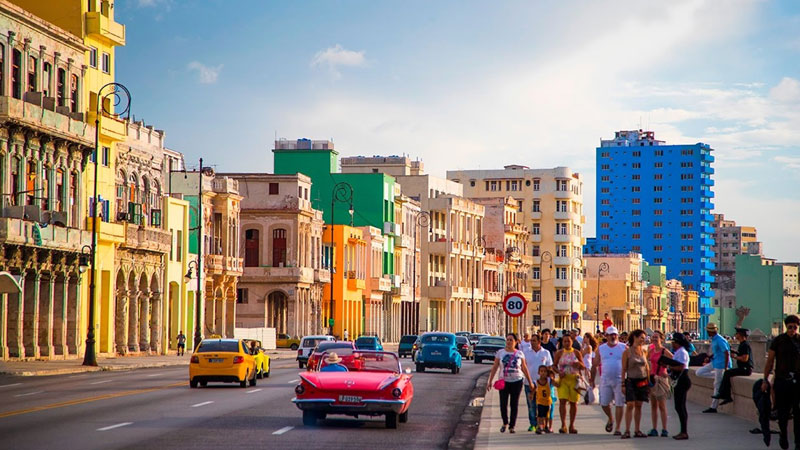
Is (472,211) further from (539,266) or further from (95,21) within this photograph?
(95,21)

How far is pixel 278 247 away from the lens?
99.0 m

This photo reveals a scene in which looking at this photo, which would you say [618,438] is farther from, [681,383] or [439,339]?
[439,339]

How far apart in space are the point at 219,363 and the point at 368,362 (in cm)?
1287

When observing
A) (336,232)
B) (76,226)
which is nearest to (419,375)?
(76,226)

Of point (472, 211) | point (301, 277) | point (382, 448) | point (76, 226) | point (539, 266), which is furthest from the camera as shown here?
point (539, 266)

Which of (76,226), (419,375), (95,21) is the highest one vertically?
(95,21)

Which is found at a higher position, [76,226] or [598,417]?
[76,226]

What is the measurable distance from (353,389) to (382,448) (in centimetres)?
378

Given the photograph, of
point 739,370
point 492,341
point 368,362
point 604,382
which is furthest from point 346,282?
point 604,382

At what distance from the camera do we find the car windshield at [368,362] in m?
26.8

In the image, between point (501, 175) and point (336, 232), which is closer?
point (336, 232)

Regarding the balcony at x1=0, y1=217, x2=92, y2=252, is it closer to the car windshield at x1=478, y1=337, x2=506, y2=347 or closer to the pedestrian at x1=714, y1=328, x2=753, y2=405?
the car windshield at x1=478, y1=337, x2=506, y2=347

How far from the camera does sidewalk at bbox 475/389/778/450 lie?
70.9 feet

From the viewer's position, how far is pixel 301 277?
97500 mm
